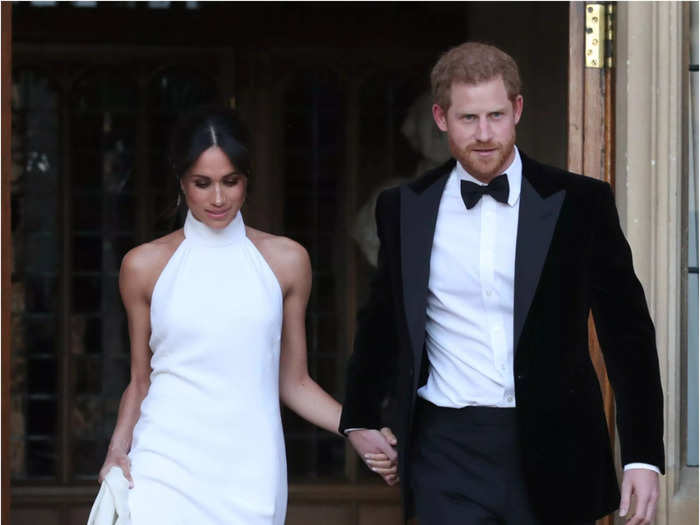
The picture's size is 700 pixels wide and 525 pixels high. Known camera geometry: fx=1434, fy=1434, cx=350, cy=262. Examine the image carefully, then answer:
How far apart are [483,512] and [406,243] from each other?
68 centimetres

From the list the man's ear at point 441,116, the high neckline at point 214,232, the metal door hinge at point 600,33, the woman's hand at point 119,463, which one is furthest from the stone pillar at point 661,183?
the woman's hand at point 119,463

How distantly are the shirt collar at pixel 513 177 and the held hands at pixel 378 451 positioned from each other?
27.8 inches

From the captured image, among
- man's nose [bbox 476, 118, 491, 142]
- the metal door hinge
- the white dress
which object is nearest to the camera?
man's nose [bbox 476, 118, 491, 142]

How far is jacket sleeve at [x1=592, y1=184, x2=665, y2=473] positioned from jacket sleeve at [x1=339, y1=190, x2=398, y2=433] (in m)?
0.54

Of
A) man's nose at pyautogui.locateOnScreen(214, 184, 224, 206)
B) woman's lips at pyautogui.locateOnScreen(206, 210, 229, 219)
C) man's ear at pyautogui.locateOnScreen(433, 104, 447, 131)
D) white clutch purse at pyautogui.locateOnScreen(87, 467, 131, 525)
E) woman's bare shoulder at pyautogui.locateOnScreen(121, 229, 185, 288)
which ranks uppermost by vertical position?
man's ear at pyautogui.locateOnScreen(433, 104, 447, 131)

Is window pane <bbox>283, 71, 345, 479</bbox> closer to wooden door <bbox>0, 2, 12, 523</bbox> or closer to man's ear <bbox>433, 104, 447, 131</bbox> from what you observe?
wooden door <bbox>0, 2, 12, 523</bbox>

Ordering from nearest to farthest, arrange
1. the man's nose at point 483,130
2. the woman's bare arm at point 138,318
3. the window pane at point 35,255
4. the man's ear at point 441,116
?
the man's nose at point 483,130, the man's ear at point 441,116, the woman's bare arm at point 138,318, the window pane at point 35,255

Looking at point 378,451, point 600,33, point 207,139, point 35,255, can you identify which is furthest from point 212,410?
point 35,255

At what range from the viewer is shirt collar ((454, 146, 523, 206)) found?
355 centimetres

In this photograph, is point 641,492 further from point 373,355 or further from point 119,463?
point 119,463

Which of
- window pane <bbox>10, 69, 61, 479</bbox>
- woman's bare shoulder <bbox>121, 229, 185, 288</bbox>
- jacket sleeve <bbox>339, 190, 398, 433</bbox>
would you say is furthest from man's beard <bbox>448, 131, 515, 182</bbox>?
window pane <bbox>10, 69, 61, 479</bbox>

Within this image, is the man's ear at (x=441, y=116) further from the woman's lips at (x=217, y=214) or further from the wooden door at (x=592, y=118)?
the wooden door at (x=592, y=118)

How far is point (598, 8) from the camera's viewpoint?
15.1 feet

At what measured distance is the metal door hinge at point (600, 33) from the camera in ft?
15.1
